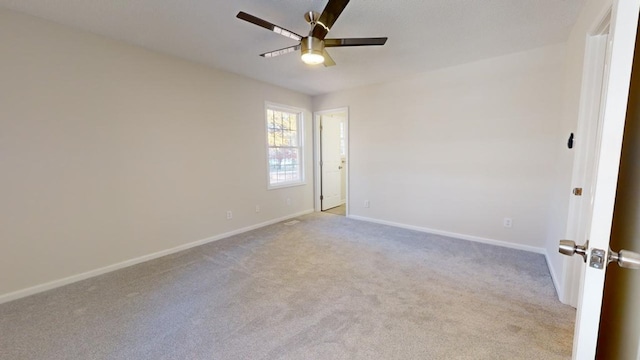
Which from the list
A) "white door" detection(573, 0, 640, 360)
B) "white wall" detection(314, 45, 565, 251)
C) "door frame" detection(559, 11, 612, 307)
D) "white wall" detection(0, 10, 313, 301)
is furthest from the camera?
"white wall" detection(314, 45, 565, 251)

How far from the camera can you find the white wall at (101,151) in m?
2.17

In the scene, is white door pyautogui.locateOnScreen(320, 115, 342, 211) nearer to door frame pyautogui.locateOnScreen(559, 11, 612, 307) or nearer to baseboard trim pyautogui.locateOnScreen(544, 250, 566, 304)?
baseboard trim pyautogui.locateOnScreen(544, 250, 566, 304)

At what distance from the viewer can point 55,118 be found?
2320 mm

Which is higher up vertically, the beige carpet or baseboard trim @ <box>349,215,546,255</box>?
baseboard trim @ <box>349,215,546,255</box>

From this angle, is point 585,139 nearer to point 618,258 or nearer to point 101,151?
point 618,258

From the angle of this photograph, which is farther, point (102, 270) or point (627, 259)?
point (102, 270)

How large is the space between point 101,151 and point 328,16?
2.53 m

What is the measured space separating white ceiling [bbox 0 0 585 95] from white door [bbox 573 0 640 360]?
1624 mm

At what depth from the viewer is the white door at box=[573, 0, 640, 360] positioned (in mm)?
676

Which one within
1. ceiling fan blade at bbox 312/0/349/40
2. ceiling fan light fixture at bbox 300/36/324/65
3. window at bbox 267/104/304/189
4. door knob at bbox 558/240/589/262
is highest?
ceiling fan blade at bbox 312/0/349/40

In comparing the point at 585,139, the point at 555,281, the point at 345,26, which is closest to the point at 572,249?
the point at 585,139

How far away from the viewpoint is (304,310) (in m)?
2.00

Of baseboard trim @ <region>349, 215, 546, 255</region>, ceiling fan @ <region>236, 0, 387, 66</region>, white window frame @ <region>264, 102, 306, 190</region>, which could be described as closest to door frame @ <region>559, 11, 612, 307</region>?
baseboard trim @ <region>349, 215, 546, 255</region>

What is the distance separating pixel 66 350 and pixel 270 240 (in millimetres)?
2180
